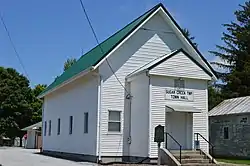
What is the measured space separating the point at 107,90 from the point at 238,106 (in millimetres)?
15368

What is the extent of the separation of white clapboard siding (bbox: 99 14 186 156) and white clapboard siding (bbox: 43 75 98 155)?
24.2 inches

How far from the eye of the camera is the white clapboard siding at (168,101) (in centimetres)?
2241

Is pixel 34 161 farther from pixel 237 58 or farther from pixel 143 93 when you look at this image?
pixel 237 58

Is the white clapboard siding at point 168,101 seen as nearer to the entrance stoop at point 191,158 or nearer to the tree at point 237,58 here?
the entrance stoop at point 191,158

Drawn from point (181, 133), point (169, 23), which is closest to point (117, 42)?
point (169, 23)

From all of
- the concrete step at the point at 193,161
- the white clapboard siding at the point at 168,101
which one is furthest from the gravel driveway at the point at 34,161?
the concrete step at the point at 193,161

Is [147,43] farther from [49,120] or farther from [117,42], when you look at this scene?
[49,120]

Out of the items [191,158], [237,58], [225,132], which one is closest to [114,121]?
[191,158]

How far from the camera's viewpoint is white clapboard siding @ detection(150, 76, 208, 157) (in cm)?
2241

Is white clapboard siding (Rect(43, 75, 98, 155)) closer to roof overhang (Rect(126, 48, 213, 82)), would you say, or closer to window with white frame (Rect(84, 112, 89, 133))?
window with white frame (Rect(84, 112, 89, 133))

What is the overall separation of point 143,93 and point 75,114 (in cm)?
664

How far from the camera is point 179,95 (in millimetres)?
23266

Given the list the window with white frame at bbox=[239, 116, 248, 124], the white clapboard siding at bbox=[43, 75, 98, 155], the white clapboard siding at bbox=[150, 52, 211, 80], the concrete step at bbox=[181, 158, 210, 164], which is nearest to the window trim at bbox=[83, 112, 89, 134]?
the white clapboard siding at bbox=[43, 75, 98, 155]

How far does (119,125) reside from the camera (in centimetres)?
2419
